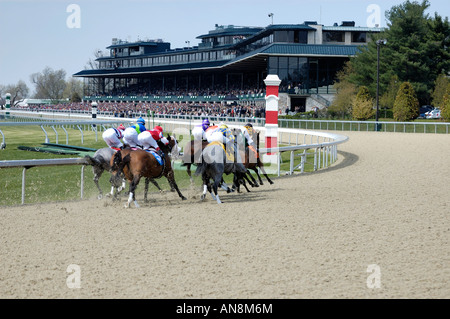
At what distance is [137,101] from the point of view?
7031cm

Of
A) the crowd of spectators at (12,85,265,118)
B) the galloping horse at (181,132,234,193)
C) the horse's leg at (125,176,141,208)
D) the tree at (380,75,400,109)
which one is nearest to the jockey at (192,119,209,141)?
the galloping horse at (181,132,234,193)

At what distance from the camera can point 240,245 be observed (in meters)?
6.66

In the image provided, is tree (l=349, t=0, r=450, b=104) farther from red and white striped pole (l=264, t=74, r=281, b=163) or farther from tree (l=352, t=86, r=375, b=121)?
red and white striped pole (l=264, t=74, r=281, b=163)

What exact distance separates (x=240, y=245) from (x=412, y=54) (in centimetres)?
3799

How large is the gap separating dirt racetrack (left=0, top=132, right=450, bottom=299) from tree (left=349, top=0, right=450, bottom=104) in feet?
106

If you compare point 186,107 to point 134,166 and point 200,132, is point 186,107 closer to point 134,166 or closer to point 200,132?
point 200,132

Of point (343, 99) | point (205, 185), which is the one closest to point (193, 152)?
point (205, 185)

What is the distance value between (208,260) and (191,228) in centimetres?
167

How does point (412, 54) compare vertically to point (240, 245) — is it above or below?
above

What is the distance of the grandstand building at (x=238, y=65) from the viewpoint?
46.2 metres

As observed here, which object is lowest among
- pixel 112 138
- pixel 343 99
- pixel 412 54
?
pixel 112 138

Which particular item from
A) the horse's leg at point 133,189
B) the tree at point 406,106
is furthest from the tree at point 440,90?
the horse's leg at point 133,189
